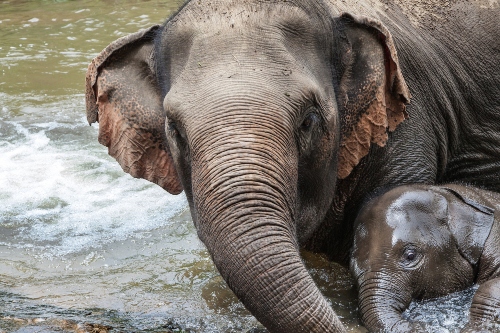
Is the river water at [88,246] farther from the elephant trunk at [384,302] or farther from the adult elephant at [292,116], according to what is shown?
the adult elephant at [292,116]

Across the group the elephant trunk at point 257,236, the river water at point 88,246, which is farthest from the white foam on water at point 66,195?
the elephant trunk at point 257,236

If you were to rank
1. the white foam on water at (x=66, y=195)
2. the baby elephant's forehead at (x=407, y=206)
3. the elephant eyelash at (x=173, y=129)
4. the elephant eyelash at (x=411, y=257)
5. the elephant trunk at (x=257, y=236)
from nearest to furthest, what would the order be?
the elephant trunk at (x=257, y=236), the elephant eyelash at (x=173, y=129), the elephant eyelash at (x=411, y=257), the baby elephant's forehead at (x=407, y=206), the white foam on water at (x=66, y=195)

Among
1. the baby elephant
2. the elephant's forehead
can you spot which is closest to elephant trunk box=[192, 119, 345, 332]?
the elephant's forehead

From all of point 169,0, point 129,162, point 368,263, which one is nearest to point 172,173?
point 129,162

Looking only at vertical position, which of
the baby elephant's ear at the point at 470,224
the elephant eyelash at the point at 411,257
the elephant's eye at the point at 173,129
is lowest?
the elephant eyelash at the point at 411,257

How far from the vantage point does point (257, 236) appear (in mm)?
3371

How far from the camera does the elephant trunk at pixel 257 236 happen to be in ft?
11.0

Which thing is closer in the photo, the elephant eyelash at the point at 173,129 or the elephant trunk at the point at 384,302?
the elephant eyelash at the point at 173,129

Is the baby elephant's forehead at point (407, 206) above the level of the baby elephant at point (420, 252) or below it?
above

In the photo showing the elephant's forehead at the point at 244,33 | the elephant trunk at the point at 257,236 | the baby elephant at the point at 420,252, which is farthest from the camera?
→ the baby elephant at the point at 420,252

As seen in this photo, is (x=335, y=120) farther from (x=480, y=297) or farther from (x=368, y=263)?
(x=480, y=297)

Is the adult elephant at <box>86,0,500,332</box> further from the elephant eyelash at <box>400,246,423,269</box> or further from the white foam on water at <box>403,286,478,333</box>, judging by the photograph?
the white foam on water at <box>403,286,478,333</box>

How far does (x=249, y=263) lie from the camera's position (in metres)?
3.37

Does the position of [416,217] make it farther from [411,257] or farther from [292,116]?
[292,116]
